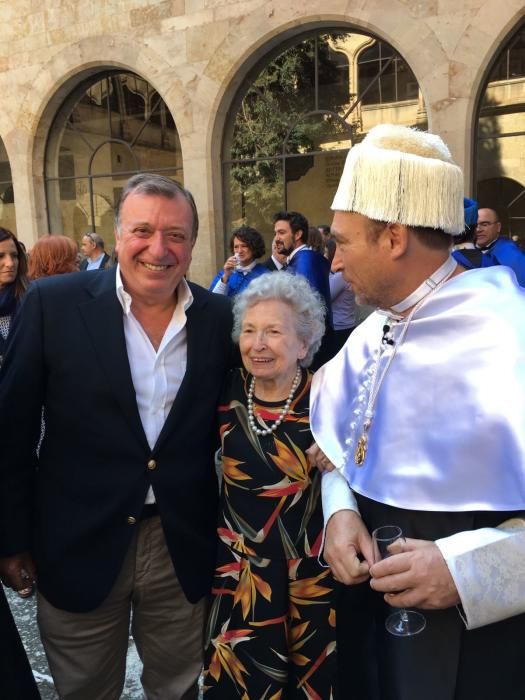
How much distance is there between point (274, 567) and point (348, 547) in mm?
602

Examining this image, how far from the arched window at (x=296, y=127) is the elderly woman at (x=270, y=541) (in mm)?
7217

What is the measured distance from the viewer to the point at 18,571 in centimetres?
207

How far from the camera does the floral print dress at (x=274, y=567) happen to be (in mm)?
2002

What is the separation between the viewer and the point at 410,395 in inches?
59.2

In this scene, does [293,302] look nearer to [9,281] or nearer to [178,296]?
[178,296]

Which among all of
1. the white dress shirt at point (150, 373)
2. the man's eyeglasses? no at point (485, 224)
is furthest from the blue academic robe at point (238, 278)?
the white dress shirt at point (150, 373)

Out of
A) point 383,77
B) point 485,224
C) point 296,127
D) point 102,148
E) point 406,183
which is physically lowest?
point 485,224

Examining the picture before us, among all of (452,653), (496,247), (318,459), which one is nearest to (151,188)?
(318,459)

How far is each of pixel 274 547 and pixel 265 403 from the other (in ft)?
1.63

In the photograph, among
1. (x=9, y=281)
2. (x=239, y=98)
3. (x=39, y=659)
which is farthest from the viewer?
(x=239, y=98)

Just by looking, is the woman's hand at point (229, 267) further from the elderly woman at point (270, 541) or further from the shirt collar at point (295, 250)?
the elderly woman at point (270, 541)

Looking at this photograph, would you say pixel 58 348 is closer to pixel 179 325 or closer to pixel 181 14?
pixel 179 325

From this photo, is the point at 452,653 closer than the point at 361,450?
Yes

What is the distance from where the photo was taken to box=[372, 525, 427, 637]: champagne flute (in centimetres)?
137
